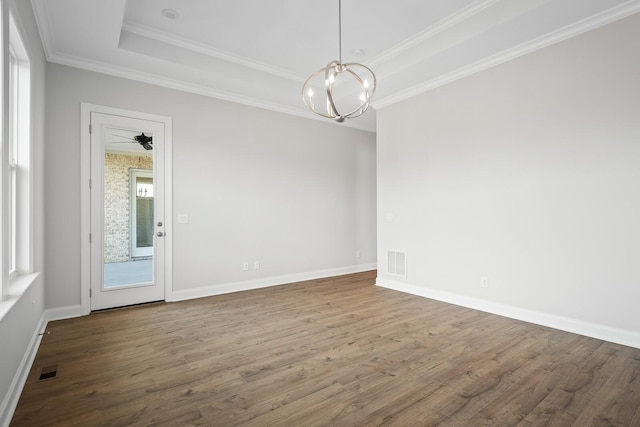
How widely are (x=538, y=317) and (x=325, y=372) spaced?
2539 mm

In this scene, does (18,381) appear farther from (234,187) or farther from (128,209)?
(234,187)

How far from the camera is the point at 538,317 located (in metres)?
3.49

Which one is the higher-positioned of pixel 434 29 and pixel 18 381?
pixel 434 29

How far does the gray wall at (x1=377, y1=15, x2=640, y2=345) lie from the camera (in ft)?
9.75

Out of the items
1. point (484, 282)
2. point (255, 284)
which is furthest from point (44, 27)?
point (484, 282)

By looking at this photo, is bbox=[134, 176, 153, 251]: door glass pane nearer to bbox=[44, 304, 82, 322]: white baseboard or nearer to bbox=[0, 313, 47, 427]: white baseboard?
bbox=[44, 304, 82, 322]: white baseboard

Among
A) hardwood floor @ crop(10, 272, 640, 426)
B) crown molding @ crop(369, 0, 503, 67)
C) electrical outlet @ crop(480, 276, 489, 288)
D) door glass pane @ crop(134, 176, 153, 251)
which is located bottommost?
hardwood floor @ crop(10, 272, 640, 426)

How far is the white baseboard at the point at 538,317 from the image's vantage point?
116 inches

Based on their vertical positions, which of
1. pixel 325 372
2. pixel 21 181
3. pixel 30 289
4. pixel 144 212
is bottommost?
pixel 325 372

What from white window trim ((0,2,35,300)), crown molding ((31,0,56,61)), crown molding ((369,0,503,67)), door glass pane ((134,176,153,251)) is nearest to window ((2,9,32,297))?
white window trim ((0,2,35,300))

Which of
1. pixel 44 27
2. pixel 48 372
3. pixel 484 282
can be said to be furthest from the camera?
pixel 484 282

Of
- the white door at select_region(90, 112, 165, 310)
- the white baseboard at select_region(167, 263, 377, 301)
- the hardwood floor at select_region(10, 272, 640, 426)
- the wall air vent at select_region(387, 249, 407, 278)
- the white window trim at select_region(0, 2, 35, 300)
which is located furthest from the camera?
the wall air vent at select_region(387, 249, 407, 278)

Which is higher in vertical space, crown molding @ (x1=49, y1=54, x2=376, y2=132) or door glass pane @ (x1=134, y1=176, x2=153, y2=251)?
crown molding @ (x1=49, y1=54, x2=376, y2=132)

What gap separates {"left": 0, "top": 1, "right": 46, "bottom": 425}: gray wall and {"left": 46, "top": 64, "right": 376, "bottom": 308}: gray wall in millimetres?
286
